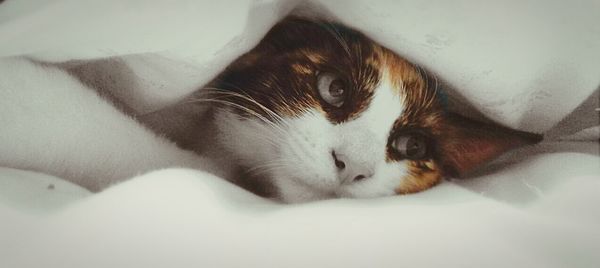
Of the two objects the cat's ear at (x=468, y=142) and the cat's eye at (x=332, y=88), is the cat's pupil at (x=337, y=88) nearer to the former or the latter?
the cat's eye at (x=332, y=88)

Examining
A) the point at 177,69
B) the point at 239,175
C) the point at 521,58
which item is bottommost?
the point at 239,175

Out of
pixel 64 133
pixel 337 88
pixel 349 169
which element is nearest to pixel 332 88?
pixel 337 88

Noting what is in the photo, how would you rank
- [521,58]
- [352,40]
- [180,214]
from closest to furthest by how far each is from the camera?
[180,214], [521,58], [352,40]

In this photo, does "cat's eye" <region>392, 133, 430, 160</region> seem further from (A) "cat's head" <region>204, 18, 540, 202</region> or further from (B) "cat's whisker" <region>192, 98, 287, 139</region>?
(B) "cat's whisker" <region>192, 98, 287, 139</region>

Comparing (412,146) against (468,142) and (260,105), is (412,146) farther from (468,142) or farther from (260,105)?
(260,105)

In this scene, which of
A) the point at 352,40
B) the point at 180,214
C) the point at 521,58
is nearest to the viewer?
the point at 180,214

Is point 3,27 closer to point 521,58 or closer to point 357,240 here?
point 357,240

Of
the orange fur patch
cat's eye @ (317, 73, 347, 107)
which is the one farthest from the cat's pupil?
the orange fur patch

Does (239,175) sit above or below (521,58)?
below

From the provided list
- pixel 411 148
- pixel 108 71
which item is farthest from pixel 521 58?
pixel 108 71
